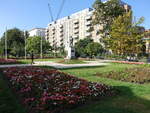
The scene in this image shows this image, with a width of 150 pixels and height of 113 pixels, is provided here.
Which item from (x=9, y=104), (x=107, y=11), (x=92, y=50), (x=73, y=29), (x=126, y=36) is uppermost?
(x=73, y=29)

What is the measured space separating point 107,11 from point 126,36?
1227cm

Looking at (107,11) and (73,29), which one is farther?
(73,29)

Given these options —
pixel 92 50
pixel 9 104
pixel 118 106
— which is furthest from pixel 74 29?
pixel 118 106

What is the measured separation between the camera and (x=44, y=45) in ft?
187

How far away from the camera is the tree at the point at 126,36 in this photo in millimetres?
28125

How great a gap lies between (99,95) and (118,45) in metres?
24.1

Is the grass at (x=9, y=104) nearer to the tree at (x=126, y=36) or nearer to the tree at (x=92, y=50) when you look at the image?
the tree at (x=126, y=36)

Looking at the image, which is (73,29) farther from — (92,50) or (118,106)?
(118,106)

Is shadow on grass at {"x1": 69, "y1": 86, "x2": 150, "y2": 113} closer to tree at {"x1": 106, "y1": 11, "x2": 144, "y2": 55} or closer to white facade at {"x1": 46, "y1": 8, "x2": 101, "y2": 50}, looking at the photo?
tree at {"x1": 106, "y1": 11, "x2": 144, "y2": 55}

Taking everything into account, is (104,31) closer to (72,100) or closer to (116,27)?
(116,27)

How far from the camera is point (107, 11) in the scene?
3847cm

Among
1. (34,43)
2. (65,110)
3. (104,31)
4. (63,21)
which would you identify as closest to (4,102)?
(65,110)

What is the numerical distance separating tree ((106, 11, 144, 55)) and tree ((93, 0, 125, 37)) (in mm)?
8710

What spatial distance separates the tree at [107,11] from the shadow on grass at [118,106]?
1334 inches
